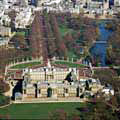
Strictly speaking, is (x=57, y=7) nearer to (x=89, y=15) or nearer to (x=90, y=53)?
(x=89, y=15)

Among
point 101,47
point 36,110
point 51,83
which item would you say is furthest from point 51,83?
point 101,47

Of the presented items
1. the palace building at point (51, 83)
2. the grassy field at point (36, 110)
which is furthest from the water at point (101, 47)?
the grassy field at point (36, 110)

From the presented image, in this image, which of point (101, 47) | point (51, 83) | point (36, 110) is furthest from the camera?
point (101, 47)

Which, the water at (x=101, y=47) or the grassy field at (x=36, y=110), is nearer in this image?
the grassy field at (x=36, y=110)

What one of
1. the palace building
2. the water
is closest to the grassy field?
the palace building

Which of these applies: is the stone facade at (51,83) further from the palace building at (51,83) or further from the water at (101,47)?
the water at (101,47)

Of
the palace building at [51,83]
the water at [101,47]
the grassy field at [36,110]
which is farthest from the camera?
the water at [101,47]

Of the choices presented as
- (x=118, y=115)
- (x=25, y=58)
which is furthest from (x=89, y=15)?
(x=118, y=115)

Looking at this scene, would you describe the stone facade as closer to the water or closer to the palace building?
the palace building

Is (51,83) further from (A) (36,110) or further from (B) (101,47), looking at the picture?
(B) (101,47)
